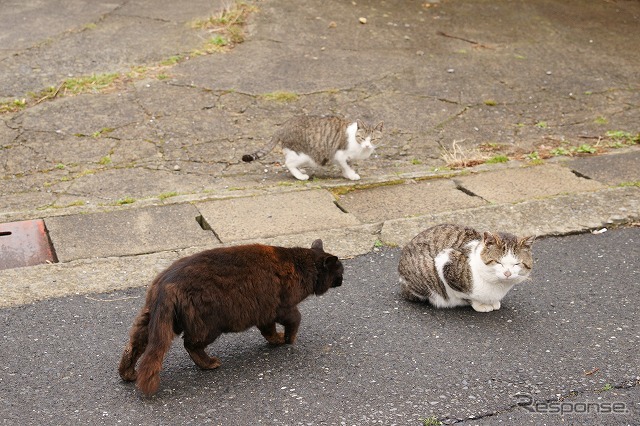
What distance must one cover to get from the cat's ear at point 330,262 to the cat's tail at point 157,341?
855 mm

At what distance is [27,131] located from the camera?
6996 mm

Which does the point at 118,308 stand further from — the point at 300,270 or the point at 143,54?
the point at 143,54

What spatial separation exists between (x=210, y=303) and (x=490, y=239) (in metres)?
1.55

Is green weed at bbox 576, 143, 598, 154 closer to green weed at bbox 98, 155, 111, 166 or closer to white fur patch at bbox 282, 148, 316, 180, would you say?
white fur patch at bbox 282, 148, 316, 180

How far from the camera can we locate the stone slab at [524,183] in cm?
587

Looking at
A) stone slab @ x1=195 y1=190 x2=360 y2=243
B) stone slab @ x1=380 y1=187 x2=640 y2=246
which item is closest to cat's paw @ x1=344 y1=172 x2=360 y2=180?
stone slab @ x1=195 y1=190 x2=360 y2=243

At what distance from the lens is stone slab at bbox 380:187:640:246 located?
5.26 metres

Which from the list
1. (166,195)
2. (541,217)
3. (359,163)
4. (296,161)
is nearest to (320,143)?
(296,161)

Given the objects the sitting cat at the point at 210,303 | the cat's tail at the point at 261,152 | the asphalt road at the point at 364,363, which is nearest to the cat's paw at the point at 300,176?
the cat's tail at the point at 261,152

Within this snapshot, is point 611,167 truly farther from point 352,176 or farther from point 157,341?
point 157,341

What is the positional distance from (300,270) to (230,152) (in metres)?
3.14

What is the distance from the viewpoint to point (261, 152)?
21.4 ft

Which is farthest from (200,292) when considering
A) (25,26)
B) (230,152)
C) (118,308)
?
(25,26)

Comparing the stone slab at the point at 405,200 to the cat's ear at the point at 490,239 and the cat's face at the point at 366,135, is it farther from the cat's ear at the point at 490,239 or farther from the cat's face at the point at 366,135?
the cat's ear at the point at 490,239
